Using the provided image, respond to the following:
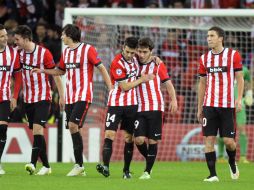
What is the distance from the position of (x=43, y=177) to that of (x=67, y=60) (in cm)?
163

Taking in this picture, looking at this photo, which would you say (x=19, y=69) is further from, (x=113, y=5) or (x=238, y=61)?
(x=113, y=5)

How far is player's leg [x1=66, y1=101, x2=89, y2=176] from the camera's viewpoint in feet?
39.1

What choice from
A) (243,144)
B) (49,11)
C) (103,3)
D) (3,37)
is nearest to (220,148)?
(243,144)

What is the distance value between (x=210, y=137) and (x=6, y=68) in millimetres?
2976

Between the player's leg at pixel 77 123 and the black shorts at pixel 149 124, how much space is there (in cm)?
76

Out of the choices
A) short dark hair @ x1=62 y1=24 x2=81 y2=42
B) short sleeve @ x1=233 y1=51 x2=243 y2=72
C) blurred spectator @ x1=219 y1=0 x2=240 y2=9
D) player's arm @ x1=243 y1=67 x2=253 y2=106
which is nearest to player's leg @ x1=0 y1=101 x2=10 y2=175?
short dark hair @ x1=62 y1=24 x2=81 y2=42

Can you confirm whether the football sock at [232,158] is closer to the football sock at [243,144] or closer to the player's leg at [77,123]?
the player's leg at [77,123]

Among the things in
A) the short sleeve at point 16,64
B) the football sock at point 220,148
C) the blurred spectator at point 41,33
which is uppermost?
the blurred spectator at point 41,33

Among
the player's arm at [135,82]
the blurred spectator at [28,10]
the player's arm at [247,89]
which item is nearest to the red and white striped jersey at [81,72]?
the player's arm at [135,82]

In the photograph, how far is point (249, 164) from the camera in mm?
15805

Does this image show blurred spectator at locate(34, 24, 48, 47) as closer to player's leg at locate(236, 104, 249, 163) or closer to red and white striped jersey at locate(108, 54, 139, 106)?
player's leg at locate(236, 104, 249, 163)

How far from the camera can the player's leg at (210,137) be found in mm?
11305

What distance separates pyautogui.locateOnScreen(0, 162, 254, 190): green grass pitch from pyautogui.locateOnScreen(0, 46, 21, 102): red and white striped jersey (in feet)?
3.66

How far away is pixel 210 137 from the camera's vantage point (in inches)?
446
